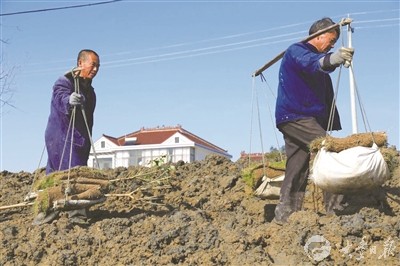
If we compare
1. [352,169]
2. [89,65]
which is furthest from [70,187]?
[352,169]

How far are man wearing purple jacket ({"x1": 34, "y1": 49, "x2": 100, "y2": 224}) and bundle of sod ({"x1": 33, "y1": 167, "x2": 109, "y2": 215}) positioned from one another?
217 mm

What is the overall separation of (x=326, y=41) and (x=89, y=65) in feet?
6.78

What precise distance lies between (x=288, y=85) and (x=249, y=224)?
118 centimetres

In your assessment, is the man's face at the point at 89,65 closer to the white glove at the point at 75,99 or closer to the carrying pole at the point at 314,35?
the white glove at the point at 75,99

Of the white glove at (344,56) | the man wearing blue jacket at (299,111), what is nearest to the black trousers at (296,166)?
the man wearing blue jacket at (299,111)

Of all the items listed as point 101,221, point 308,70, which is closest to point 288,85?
point 308,70

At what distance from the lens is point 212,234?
14.2 feet

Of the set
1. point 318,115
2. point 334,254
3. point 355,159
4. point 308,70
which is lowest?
point 334,254

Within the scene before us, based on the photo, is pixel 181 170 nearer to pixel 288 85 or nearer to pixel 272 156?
pixel 272 156

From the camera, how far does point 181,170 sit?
7730mm

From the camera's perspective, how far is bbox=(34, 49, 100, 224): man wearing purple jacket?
5.49m

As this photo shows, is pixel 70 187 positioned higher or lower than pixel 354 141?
lower

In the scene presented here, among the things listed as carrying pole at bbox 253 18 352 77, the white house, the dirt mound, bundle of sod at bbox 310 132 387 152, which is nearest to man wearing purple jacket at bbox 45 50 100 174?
the dirt mound

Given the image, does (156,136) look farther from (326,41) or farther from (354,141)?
(354,141)
